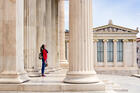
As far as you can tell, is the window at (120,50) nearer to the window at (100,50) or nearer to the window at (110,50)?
the window at (110,50)

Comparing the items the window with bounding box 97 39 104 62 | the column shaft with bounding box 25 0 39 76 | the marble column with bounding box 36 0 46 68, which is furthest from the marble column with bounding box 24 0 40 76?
the window with bounding box 97 39 104 62

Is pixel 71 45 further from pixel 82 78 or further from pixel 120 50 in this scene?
pixel 120 50

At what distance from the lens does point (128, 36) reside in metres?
125

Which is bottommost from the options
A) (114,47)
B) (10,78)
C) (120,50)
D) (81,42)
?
(10,78)

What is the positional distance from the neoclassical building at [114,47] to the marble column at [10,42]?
311ft

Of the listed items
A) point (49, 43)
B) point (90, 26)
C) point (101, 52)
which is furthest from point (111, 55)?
point (90, 26)

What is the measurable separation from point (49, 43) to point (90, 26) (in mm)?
26104

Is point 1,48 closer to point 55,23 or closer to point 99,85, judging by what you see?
point 99,85

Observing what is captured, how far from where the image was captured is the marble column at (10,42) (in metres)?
30.4

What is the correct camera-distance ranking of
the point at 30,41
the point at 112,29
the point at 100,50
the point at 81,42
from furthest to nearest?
the point at 100,50, the point at 112,29, the point at 30,41, the point at 81,42

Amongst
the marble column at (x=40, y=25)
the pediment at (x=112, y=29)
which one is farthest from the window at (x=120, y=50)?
the marble column at (x=40, y=25)

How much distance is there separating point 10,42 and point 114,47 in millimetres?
96496

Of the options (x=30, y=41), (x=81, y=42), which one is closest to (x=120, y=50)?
(x=30, y=41)

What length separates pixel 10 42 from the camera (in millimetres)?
30797
